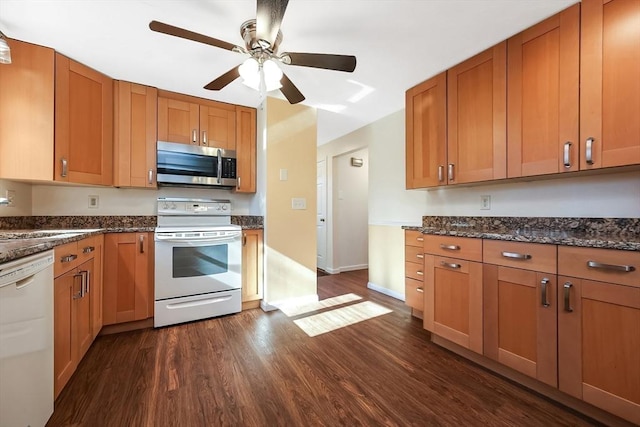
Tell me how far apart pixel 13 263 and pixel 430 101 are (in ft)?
9.25

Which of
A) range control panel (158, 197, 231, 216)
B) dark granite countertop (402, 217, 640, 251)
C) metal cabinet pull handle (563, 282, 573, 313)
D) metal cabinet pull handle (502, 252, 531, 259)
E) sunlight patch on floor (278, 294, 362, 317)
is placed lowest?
sunlight patch on floor (278, 294, 362, 317)

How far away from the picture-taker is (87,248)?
1.83 metres

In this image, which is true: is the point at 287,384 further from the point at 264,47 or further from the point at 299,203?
the point at 264,47

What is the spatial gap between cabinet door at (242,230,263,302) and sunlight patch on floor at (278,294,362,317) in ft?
1.12

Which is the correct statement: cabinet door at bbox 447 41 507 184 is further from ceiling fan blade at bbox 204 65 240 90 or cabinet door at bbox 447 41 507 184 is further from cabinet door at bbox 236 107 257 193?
cabinet door at bbox 236 107 257 193

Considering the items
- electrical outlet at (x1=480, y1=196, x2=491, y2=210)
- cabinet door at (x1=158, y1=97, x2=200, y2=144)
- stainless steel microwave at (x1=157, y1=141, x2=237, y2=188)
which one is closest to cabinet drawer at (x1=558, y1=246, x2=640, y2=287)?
electrical outlet at (x1=480, y1=196, x2=491, y2=210)

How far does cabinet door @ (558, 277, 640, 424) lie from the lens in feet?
3.82

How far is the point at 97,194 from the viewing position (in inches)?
101

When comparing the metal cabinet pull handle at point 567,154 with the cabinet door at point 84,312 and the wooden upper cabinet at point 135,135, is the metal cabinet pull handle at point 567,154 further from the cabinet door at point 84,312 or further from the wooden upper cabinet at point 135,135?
the wooden upper cabinet at point 135,135

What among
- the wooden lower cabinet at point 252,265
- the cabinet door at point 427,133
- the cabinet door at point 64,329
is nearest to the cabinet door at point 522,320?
the cabinet door at point 427,133

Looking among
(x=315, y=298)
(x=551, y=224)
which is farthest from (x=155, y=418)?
(x=551, y=224)

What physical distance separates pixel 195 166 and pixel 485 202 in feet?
9.24

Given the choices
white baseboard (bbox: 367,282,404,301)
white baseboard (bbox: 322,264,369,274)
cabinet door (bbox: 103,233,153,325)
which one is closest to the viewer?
cabinet door (bbox: 103,233,153,325)

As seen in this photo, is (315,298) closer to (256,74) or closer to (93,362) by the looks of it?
(93,362)
